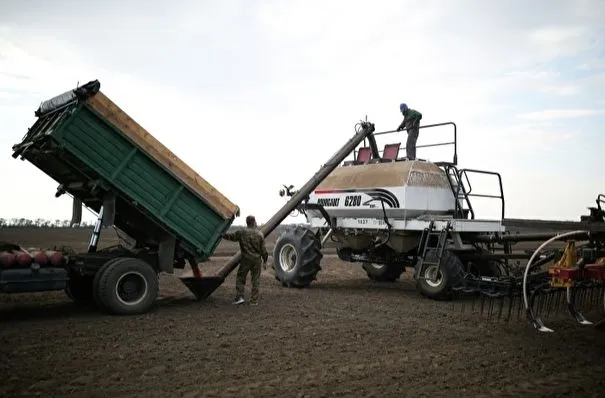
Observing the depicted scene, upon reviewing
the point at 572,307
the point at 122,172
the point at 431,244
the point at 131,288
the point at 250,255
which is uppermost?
the point at 122,172

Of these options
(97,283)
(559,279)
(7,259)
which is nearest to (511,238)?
(559,279)

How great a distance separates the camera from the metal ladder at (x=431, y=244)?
34.9 feet

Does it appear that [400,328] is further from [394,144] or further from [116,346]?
[394,144]

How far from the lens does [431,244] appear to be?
452 inches

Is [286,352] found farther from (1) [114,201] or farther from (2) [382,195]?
(2) [382,195]

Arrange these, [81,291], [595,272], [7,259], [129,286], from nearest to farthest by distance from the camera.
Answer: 1. [595,272]
2. [7,259]
3. [129,286]
4. [81,291]

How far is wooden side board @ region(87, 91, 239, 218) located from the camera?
8367mm

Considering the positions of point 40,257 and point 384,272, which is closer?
point 40,257

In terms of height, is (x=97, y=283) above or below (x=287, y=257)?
below

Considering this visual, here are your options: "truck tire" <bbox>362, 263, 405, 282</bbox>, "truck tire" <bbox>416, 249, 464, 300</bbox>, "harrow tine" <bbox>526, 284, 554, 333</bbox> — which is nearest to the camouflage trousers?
"truck tire" <bbox>416, 249, 464, 300</bbox>

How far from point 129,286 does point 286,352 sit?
3337 mm

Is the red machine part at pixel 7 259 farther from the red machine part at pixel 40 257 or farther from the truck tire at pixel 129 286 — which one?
the truck tire at pixel 129 286

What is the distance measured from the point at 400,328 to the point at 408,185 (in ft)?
13.8

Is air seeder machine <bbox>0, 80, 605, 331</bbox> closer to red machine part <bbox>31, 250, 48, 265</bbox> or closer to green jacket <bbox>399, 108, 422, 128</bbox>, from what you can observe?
red machine part <bbox>31, 250, 48, 265</bbox>
